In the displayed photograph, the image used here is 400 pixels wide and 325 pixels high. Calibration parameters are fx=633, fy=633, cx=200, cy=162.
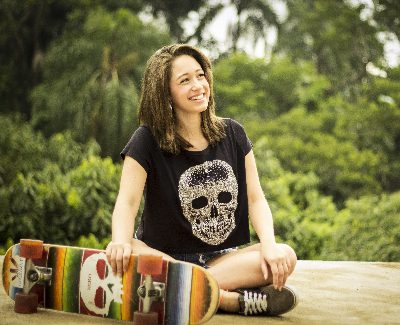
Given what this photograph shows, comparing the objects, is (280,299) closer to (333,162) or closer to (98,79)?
(98,79)

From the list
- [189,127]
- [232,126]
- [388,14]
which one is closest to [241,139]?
[232,126]

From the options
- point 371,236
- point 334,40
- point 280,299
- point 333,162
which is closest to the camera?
point 280,299

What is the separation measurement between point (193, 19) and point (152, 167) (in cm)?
1749

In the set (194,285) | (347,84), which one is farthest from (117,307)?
(347,84)

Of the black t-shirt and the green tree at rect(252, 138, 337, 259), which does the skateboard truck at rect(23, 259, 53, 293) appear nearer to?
the black t-shirt

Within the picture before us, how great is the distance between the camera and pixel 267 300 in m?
2.22

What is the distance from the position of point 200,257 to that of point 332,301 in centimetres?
67

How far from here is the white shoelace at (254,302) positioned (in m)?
2.22

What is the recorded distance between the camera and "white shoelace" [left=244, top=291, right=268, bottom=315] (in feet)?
7.29

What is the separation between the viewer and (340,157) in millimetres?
13211

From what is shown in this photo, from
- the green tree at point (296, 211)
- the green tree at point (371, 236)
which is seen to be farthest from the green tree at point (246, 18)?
the green tree at point (371, 236)

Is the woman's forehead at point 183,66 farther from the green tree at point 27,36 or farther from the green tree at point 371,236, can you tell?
the green tree at point 27,36

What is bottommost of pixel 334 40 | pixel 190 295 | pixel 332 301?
pixel 332 301

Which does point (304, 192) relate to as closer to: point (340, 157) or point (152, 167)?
point (340, 157)
